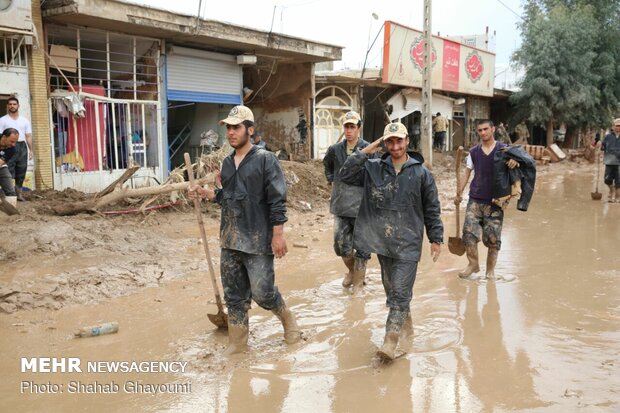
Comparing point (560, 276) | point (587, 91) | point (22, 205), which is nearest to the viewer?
point (560, 276)

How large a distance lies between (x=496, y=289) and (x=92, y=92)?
8.72 metres

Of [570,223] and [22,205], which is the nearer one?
[22,205]

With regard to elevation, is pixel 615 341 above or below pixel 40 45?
below

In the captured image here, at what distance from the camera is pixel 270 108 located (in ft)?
58.6

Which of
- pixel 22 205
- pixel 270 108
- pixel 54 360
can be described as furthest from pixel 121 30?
pixel 54 360

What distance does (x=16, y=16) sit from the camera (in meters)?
9.29

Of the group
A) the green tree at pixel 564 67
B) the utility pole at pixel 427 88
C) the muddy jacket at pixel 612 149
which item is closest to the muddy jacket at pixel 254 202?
the muddy jacket at pixel 612 149

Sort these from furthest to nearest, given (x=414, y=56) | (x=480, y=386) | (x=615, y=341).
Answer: (x=414, y=56), (x=615, y=341), (x=480, y=386)

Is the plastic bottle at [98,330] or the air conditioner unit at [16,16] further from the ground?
the air conditioner unit at [16,16]

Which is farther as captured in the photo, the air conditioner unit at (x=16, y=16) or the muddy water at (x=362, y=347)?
the air conditioner unit at (x=16, y=16)

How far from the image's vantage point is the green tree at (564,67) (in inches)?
1036

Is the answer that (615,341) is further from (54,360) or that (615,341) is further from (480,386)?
(54,360)

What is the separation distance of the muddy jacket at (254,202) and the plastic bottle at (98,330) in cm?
139

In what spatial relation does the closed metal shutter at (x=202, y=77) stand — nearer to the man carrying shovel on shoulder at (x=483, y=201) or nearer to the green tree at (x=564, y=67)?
the man carrying shovel on shoulder at (x=483, y=201)
